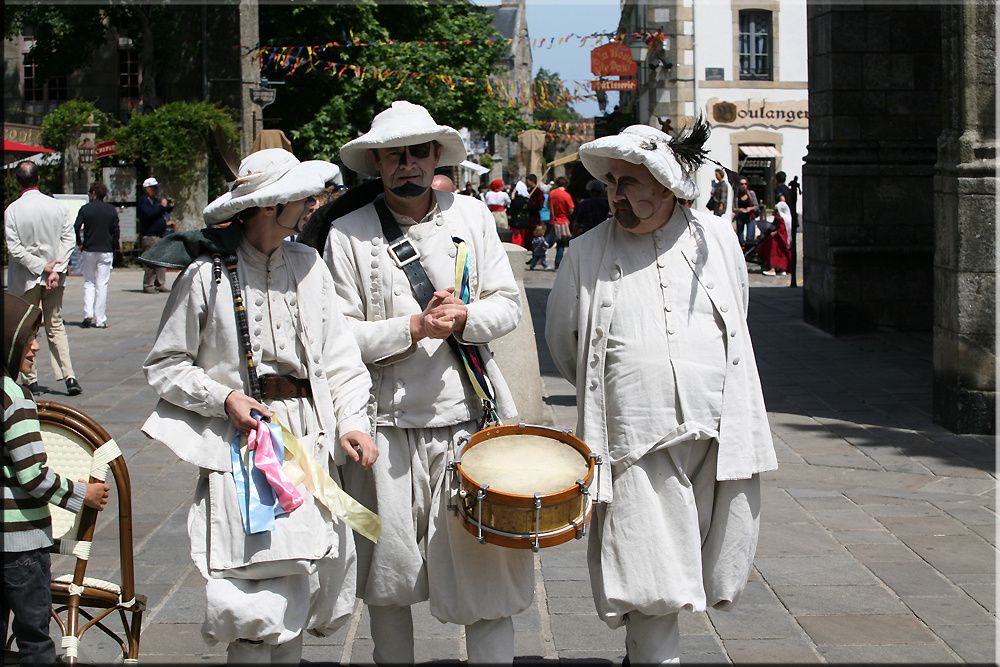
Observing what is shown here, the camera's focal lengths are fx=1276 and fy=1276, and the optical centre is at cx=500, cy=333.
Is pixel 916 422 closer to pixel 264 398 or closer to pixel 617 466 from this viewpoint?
pixel 617 466

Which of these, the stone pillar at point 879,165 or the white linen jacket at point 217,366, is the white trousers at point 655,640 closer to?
the white linen jacket at point 217,366

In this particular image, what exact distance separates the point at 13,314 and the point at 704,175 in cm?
3388

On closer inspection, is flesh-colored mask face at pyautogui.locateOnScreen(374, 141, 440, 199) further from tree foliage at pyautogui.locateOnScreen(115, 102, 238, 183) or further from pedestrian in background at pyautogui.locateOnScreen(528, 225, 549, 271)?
tree foliage at pyautogui.locateOnScreen(115, 102, 238, 183)

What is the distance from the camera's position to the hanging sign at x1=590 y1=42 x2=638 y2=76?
31.5 m

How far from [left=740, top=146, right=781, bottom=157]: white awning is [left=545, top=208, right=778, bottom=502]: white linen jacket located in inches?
1323

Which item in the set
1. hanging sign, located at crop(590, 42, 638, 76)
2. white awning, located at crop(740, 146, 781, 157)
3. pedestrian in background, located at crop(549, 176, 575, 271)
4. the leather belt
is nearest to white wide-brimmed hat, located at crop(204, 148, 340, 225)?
the leather belt

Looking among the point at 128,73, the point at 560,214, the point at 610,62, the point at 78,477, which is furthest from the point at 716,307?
the point at 128,73

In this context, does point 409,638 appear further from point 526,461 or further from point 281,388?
point 281,388

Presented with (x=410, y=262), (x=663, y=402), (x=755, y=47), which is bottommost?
(x=663, y=402)

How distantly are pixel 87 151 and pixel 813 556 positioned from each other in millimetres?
23260

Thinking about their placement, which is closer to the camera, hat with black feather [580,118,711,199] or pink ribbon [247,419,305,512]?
pink ribbon [247,419,305,512]

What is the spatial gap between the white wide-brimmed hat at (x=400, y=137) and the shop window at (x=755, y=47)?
33.7 m

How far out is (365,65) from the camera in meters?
31.1

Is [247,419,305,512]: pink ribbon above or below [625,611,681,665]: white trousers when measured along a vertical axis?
above
